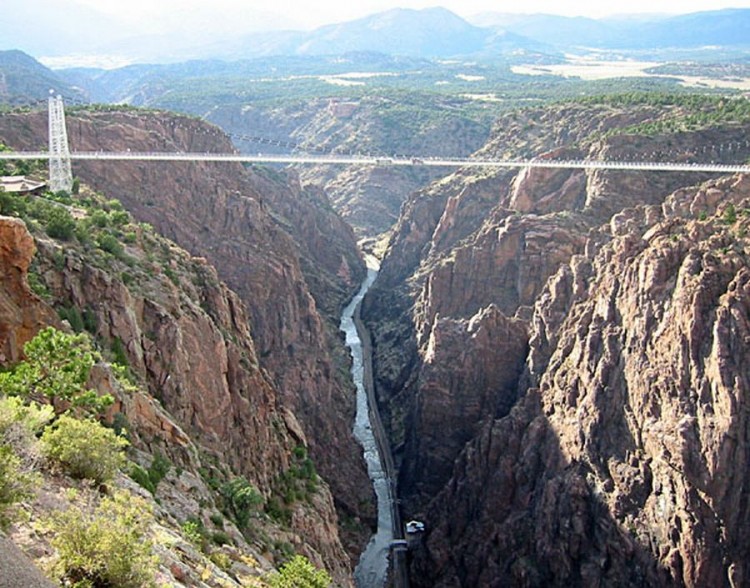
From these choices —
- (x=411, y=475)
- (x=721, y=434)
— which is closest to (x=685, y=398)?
(x=721, y=434)

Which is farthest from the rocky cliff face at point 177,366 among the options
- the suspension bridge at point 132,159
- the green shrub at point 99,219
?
the suspension bridge at point 132,159

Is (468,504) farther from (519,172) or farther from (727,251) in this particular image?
(519,172)

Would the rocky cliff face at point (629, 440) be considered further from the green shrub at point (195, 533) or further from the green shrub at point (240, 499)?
the green shrub at point (195, 533)

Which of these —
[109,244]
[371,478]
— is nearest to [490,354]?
[371,478]

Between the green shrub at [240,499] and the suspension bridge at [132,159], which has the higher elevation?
the suspension bridge at [132,159]

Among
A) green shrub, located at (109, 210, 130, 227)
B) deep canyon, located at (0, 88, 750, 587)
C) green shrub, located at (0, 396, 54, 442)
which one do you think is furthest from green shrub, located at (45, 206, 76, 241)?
green shrub, located at (0, 396, 54, 442)

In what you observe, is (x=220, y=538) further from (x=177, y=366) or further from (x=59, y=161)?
(x=59, y=161)
